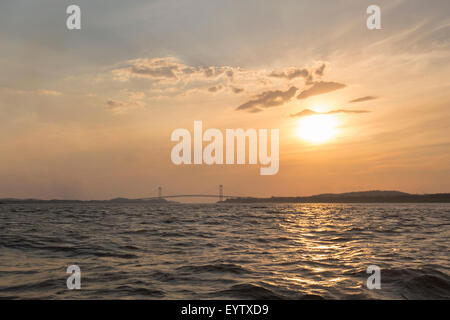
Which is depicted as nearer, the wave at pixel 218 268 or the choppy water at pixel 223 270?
the choppy water at pixel 223 270

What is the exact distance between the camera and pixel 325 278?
10492 mm

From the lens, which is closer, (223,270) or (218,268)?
(223,270)

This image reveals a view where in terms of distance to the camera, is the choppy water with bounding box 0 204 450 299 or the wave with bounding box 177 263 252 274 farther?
the wave with bounding box 177 263 252 274

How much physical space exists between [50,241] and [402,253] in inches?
731

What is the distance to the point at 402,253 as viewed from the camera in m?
15.0

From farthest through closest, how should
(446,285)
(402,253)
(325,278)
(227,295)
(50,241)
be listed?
(50,241) → (402,253) → (325,278) → (446,285) → (227,295)
